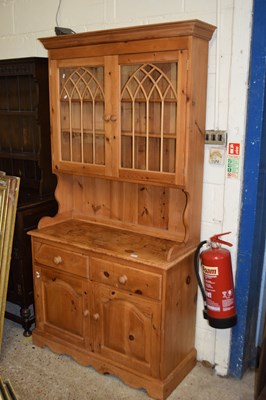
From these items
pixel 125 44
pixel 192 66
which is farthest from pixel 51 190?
pixel 192 66

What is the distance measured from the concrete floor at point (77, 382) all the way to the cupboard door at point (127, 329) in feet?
0.50

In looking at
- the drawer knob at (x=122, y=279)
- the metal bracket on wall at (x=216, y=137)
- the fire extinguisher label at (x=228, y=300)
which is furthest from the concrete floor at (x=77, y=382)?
the metal bracket on wall at (x=216, y=137)

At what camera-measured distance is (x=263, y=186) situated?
2.28 metres

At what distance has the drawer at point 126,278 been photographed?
2178 millimetres

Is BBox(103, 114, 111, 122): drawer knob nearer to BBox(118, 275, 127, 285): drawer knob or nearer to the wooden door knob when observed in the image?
the wooden door knob

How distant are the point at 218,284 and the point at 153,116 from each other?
962 millimetres

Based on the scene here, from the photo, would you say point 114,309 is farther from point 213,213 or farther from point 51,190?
point 51,190

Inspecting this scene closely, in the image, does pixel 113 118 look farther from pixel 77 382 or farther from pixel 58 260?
pixel 77 382

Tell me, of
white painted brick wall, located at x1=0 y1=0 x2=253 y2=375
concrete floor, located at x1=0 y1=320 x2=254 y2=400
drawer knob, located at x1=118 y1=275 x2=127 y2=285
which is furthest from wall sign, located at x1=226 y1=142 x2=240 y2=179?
concrete floor, located at x1=0 y1=320 x2=254 y2=400

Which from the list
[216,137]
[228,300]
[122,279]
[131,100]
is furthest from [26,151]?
[228,300]

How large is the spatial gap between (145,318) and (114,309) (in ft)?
0.68

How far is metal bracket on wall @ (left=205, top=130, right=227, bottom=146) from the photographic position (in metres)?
2.25

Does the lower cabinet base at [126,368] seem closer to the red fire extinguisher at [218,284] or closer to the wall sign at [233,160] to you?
the red fire extinguisher at [218,284]

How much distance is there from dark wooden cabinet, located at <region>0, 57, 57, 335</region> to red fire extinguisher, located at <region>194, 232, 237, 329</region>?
1.17m
